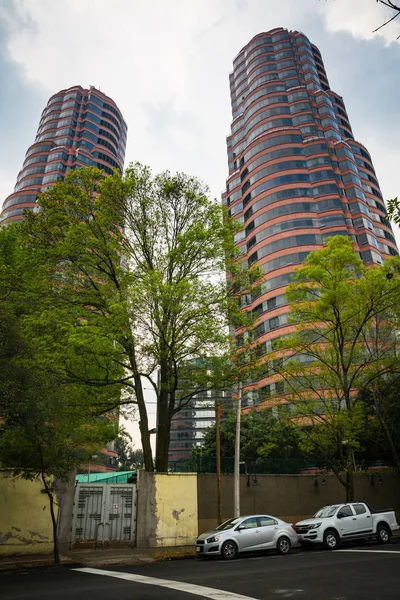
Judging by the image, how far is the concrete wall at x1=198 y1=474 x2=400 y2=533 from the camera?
1800 cm

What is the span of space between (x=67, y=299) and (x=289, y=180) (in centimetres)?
4738

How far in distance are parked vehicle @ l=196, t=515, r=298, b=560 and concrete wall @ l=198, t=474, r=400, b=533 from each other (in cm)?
421

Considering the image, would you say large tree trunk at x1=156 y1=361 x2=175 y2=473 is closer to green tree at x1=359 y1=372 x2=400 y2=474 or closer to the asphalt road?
the asphalt road

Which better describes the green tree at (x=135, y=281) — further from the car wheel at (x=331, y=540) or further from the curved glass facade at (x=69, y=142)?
the curved glass facade at (x=69, y=142)

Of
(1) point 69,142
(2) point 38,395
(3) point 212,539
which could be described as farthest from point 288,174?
(2) point 38,395

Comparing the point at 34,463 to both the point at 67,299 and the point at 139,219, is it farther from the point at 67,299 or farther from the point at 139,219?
the point at 139,219

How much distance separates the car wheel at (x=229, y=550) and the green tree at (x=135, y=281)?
197 inches

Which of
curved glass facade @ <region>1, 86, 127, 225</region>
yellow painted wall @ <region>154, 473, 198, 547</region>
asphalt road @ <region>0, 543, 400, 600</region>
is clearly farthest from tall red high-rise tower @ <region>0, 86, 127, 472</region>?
asphalt road @ <region>0, 543, 400, 600</region>

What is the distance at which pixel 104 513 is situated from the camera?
15906mm

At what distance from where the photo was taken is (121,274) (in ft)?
57.2

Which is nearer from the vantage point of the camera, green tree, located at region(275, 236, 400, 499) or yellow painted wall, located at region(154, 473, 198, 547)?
yellow painted wall, located at region(154, 473, 198, 547)

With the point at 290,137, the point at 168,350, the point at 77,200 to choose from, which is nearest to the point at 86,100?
the point at 290,137

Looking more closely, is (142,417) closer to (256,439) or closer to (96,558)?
(96,558)

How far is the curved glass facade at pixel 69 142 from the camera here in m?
74.1
